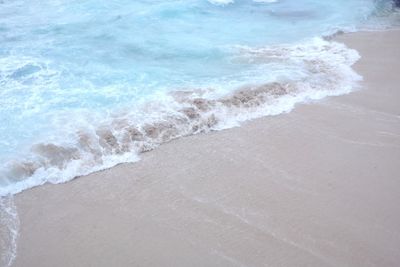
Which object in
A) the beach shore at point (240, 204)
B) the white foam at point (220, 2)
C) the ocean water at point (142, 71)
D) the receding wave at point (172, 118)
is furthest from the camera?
the white foam at point (220, 2)

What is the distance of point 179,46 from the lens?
9.58 meters

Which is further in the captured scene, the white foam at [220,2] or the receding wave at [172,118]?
the white foam at [220,2]

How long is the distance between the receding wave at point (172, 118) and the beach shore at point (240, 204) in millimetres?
231

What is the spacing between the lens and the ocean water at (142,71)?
5996 mm

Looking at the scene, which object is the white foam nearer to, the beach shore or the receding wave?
the receding wave

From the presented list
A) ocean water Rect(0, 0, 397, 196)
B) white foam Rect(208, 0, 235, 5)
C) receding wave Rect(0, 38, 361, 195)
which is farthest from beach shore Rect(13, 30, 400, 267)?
white foam Rect(208, 0, 235, 5)

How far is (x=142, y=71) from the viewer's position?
27.1 ft

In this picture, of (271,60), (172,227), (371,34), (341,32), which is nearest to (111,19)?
(271,60)

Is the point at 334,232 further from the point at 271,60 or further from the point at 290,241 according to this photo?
→ the point at 271,60

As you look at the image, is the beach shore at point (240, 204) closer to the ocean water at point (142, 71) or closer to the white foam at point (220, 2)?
the ocean water at point (142, 71)

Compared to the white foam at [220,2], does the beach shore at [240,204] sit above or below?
below

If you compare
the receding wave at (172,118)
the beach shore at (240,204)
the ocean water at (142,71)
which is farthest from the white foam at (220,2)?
the beach shore at (240,204)

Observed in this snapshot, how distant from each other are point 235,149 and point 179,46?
4.43 metres

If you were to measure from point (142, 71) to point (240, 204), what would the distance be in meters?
4.25
